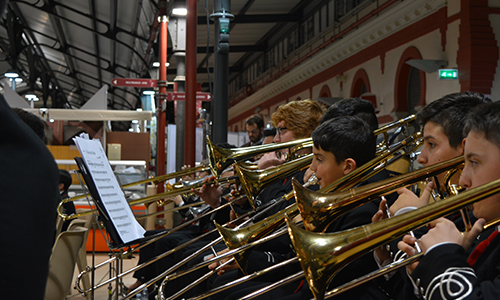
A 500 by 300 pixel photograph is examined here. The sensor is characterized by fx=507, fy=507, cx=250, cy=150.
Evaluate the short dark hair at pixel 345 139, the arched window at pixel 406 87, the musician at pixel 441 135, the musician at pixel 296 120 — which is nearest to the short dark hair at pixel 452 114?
the musician at pixel 441 135

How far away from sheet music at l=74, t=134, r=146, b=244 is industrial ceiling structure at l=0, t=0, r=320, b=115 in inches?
280

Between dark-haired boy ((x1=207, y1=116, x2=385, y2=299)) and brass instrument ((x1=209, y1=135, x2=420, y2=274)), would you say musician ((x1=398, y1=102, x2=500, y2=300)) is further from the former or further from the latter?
dark-haired boy ((x1=207, y1=116, x2=385, y2=299))

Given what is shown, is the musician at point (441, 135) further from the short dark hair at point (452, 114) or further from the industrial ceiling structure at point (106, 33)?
the industrial ceiling structure at point (106, 33)

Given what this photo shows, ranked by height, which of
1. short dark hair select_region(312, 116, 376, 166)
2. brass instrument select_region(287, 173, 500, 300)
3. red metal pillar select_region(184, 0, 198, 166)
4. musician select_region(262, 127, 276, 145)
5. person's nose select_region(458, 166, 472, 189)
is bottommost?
brass instrument select_region(287, 173, 500, 300)

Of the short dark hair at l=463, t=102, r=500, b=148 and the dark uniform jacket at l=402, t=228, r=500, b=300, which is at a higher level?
the short dark hair at l=463, t=102, r=500, b=148

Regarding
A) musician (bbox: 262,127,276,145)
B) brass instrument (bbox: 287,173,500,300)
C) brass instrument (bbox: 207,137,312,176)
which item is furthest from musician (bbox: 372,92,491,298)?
musician (bbox: 262,127,276,145)

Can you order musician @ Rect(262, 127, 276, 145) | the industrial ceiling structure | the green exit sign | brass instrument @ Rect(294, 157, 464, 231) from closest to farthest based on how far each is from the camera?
brass instrument @ Rect(294, 157, 464, 231) < musician @ Rect(262, 127, 276, 145) < the green exit sign < the industrial ceiling structure

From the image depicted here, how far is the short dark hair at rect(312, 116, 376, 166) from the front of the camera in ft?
7.58

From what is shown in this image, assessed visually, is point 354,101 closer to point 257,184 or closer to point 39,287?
point 257,184

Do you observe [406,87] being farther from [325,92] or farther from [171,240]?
[171,240]

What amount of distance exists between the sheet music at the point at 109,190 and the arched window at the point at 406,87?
8.92 meters

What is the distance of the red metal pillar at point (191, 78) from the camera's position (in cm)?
637

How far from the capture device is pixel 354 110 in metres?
3.19

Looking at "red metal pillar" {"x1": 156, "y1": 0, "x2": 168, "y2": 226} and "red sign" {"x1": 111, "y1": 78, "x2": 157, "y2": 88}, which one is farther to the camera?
Answer: "red metal pillar" {"x1": 156, "y1": 0, "x2": 168, "y2": 226}
